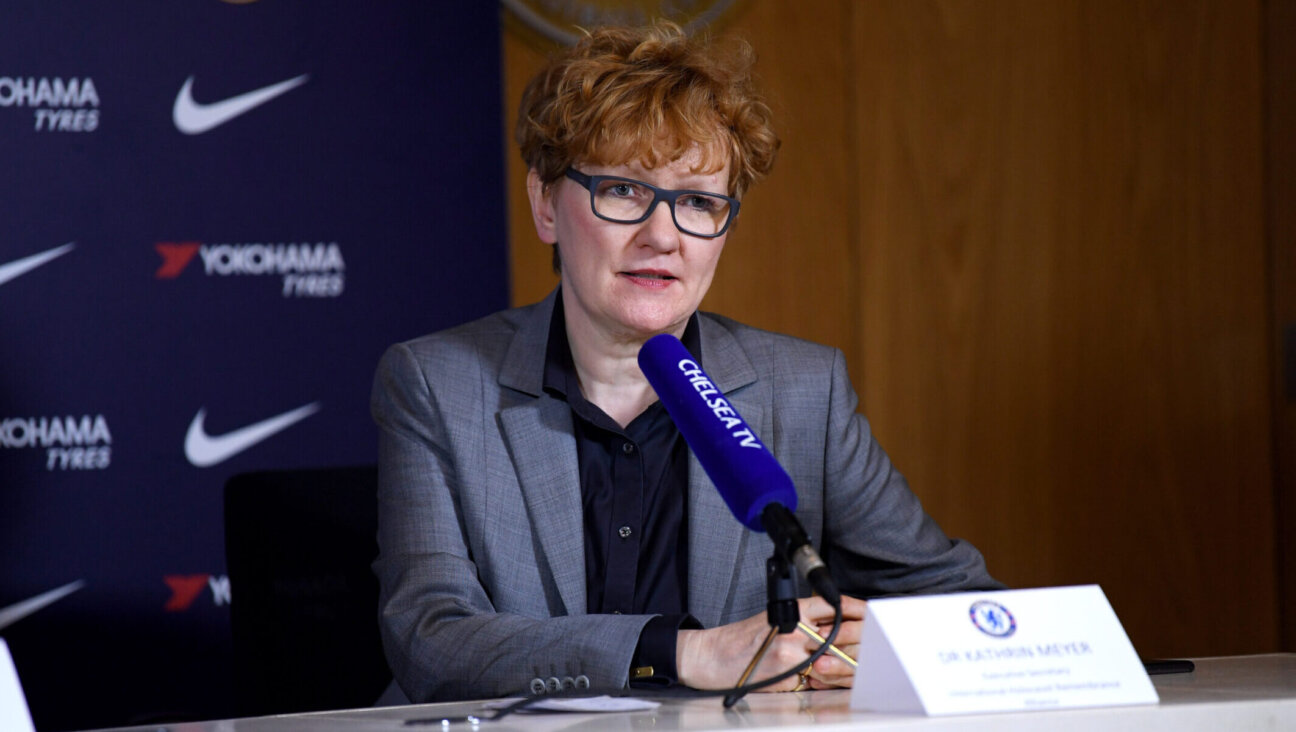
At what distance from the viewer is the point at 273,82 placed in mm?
2615

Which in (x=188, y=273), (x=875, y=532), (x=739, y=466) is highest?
(x=188, y=273)

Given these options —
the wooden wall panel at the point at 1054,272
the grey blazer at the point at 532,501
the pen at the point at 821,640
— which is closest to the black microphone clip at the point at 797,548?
the pen at the point at 821,640

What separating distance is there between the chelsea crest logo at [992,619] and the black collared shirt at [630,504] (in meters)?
0.71

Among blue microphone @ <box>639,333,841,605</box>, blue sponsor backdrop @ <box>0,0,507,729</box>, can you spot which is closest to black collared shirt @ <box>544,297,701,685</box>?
blue microphone @ <box>639,333,841,605</box>

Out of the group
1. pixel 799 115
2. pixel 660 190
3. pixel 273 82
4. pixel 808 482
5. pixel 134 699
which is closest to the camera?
pixel 660 190

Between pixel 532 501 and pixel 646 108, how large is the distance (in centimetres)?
55

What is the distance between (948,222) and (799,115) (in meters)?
0.49

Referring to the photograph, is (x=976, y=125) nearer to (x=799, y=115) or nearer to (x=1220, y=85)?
(x=799, y=115)

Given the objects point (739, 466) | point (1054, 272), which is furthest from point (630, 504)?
point (1054, 272)

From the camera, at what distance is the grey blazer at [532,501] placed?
156 cm

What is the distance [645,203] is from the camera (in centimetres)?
171

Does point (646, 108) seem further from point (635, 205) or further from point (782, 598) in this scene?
point (782, 598)

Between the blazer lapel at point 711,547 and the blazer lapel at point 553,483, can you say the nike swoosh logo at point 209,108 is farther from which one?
the blazer lapel at point 711,547

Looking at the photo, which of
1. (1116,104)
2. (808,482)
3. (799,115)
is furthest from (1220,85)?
(808,482)
